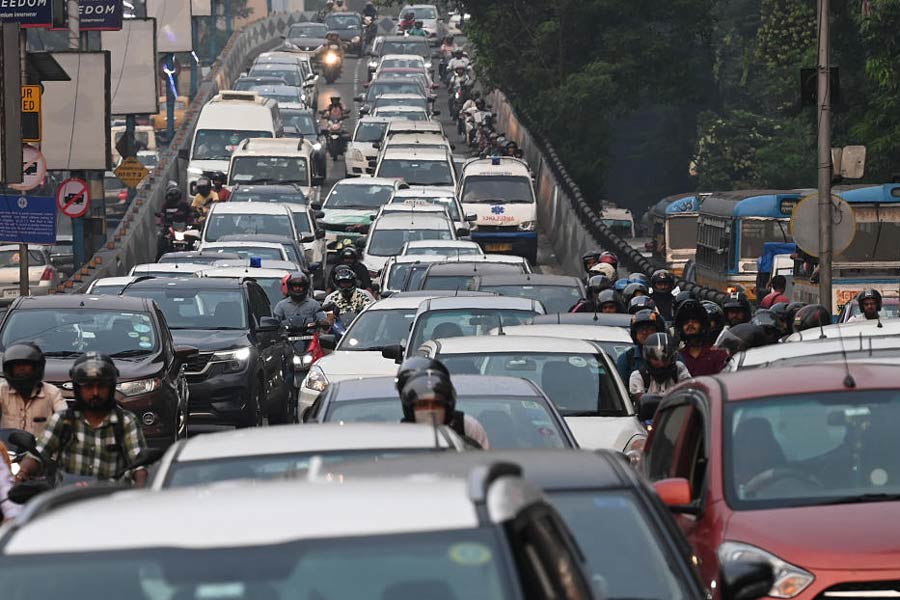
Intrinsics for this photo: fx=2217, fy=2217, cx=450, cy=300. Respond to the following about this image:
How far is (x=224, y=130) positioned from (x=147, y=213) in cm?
782

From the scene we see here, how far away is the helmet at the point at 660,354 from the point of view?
13.6 metres

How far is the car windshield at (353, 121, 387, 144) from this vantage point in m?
62.0

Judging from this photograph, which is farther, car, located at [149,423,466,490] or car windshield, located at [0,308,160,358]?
car windshield, located at [0,308,160,358]

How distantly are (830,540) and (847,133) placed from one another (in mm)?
35976

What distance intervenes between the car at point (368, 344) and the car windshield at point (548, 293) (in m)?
2.10

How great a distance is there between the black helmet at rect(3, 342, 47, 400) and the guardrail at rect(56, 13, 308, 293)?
17.6 metres

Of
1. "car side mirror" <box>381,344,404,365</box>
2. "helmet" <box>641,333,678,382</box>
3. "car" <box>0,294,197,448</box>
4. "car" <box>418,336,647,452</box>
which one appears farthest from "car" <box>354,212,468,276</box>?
"helmet" <box>641,333,678,382</box>

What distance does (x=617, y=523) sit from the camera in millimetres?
7285

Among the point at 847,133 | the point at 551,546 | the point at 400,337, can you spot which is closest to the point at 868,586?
the point at 551,546

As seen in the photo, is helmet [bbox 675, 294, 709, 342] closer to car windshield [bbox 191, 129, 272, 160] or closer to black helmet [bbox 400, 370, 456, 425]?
black helmet [bbox 400, 370, 456, 425]

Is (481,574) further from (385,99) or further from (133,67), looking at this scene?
(385,99)

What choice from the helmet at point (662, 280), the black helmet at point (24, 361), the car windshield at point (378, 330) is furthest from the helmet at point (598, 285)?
the black helmet at point (24, 361)

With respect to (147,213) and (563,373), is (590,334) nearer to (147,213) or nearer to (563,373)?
(563,373)

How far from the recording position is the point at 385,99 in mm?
72875
